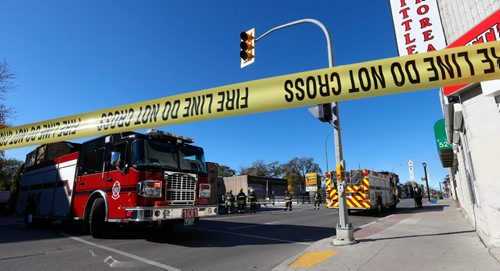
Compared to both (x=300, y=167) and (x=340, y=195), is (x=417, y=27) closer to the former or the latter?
(x=340, y=195)

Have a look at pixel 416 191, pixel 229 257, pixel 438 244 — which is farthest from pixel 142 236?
pixel 416 191

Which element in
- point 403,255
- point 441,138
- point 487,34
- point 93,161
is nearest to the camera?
point 487,34

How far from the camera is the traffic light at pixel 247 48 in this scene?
1005 centimetres

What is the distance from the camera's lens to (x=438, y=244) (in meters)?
7.19

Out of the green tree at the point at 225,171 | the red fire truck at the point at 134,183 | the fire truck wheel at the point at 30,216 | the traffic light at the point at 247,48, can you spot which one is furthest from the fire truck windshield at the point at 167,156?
the green tree at the point at 225,171

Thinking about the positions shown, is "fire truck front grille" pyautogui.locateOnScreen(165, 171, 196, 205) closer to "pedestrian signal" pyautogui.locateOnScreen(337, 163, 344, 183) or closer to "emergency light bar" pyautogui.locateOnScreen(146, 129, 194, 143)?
"emergency light bar" pyautogui.locateOnScreen(146, 129, 194, 143)

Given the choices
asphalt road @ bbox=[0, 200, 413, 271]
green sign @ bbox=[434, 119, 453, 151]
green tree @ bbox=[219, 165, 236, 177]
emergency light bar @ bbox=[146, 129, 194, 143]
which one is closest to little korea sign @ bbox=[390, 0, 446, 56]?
asphalt road @ bbox=[0, 200, 413, 271]

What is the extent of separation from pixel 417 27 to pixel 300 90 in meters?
4.48

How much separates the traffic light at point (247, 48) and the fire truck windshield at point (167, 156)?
321 centimetres

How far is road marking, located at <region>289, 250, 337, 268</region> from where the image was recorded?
574 centimetres

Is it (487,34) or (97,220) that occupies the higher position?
(487,34)

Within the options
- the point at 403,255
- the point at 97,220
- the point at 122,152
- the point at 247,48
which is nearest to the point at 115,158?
the point at 122,152

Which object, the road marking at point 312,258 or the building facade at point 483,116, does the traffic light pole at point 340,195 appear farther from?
the building facade at point 483,116

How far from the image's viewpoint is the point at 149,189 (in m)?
7.77
